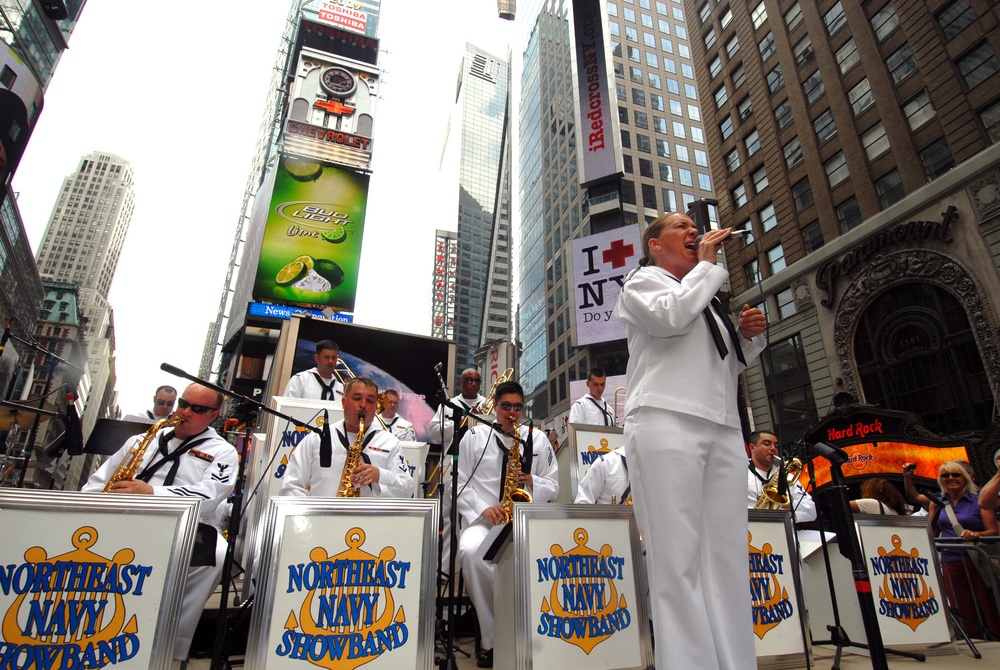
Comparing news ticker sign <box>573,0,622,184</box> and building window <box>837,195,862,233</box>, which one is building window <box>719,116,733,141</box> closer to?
building window <box>837,195,862,233</box>

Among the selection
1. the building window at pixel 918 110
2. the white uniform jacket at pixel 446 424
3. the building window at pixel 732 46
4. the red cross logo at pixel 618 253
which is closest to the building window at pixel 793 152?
the building window at pixel 918 110

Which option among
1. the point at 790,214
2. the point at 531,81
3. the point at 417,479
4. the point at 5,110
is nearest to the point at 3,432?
the point at 417,479

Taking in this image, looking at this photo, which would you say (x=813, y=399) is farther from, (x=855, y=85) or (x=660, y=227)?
(x=660, y=227)

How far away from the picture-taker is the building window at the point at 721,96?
98.1 feet

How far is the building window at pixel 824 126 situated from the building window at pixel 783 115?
5.14 ft

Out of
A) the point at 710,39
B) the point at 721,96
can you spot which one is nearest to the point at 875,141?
the point at 721,96

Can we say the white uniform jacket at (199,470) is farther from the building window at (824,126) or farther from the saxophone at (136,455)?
the building window at (824,126)

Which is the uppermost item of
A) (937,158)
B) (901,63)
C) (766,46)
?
(766,46)

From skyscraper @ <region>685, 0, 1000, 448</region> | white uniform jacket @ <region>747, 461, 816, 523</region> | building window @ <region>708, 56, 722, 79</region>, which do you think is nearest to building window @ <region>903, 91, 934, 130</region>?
skyscraper @ <region>685, 0, 1000, 448</region>

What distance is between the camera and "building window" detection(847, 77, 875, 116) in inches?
832

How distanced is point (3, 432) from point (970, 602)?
45.0ft

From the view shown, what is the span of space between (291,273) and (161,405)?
64.0 feet

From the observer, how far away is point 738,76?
29188 millimetres

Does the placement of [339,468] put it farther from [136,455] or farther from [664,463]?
[664,463]
